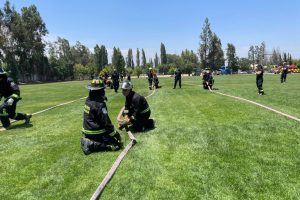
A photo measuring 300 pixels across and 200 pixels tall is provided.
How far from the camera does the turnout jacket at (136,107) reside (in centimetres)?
1042

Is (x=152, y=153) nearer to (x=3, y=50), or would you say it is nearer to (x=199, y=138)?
Answer: (x=199, y=138)

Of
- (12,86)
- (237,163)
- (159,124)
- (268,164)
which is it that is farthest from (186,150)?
(12,86)

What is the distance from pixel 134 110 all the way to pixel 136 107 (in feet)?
0.45

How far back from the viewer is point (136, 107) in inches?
410

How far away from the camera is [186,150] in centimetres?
817

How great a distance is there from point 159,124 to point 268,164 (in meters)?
5.34

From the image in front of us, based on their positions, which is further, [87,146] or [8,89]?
[8,89]

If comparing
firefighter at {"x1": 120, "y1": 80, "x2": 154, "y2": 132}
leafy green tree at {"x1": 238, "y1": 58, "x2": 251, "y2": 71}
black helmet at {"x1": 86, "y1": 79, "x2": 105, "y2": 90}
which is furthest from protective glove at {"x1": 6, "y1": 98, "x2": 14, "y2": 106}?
leafy green tree at {"x1": 238, "y1": 58, "x2": 251, "y2": 71}

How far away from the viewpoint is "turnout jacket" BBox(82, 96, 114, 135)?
27.5 ft

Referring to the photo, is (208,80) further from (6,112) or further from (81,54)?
(81,54)

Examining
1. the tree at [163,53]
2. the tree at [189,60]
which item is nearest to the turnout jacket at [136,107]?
the tree at [189,60]

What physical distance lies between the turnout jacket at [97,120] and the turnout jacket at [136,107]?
202 centimetres

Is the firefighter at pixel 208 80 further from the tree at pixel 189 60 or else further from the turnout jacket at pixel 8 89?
the tree at pixel 189 60

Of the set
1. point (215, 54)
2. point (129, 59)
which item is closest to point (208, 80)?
point (215, 54)
